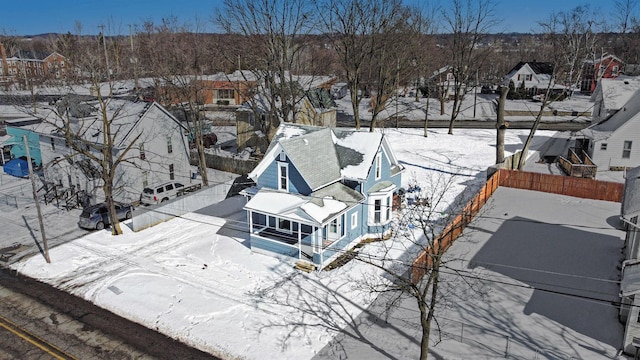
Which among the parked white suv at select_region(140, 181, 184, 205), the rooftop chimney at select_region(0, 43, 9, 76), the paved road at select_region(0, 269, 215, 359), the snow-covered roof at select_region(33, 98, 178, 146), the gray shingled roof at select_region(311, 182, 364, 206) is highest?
the rooftop chimney at select_region(0, 43, 9, 76)

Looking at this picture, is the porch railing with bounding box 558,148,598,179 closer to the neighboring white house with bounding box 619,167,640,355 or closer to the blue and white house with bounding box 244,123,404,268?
the blue and white house with bounding box 244,123,404,268

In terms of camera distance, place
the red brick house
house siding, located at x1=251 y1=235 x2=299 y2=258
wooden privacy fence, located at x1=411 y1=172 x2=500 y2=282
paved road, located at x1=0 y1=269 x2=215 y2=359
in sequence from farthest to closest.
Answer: the red brick house < house siding, located at x1=251 y1=235 x2=299 y2=258 < wooden privacy fence, located at x1=411 y1=172 x2=500 y2=282 < paved road, located at x1=0 y1=269 x2=215 y2=359

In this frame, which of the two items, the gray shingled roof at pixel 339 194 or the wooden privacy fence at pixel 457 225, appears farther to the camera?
the gray shingled roof at pixel 339 194

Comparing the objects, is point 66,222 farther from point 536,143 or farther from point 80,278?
point 536,143

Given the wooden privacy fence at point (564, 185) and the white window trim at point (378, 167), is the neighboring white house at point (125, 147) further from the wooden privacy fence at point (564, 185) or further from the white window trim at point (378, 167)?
the wooden privacy fence at point (564, 185)

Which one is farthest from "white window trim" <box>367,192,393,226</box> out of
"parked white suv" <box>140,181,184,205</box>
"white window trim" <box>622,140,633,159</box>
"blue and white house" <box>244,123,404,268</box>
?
"white window trim" <box>622,140,633,159</box>

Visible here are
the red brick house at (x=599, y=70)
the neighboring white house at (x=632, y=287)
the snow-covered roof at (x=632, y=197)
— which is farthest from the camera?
the red brick house at (x=599, y=70)

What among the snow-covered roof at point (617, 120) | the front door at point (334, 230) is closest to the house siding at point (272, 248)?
the front door at point (334, 230)

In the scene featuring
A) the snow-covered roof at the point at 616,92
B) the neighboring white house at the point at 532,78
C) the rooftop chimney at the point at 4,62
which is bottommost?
the snow-covered roof at the point at 616,92
